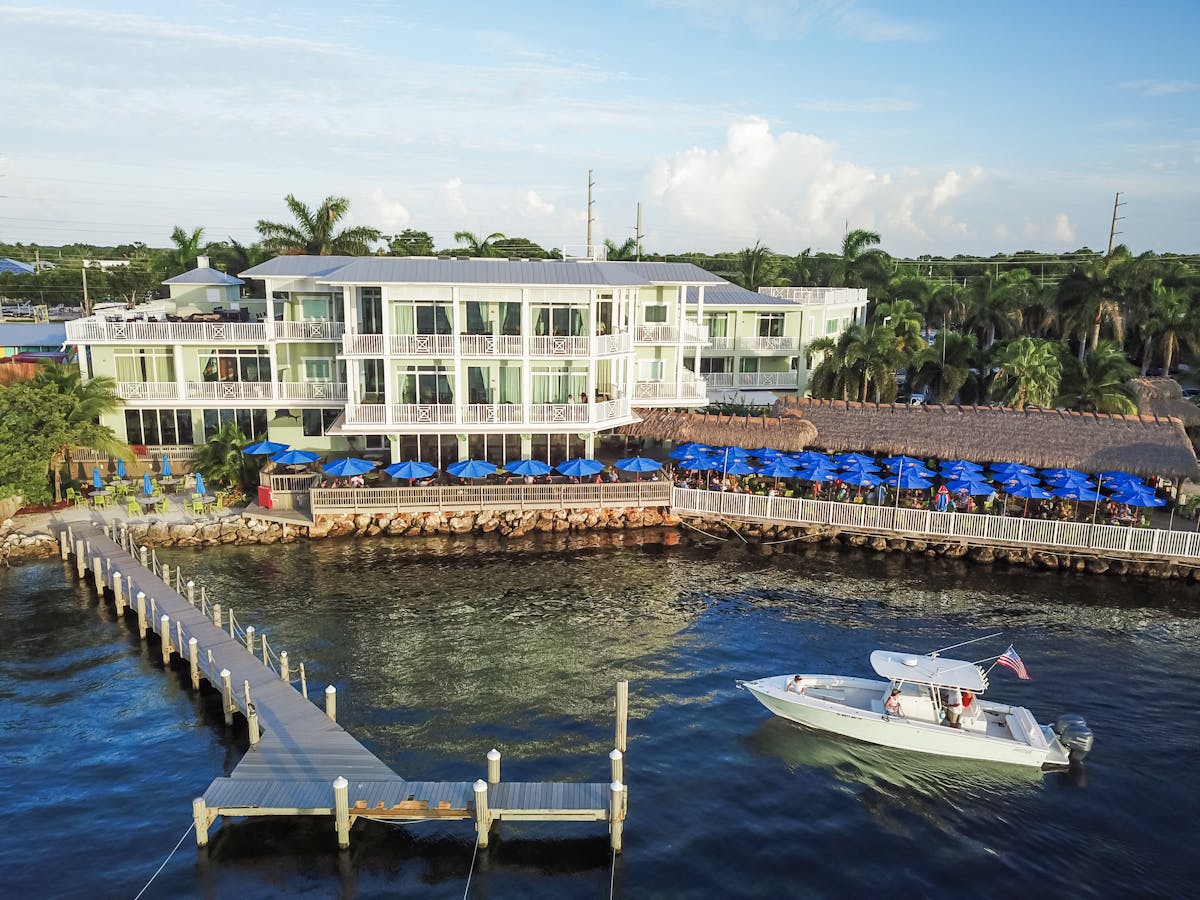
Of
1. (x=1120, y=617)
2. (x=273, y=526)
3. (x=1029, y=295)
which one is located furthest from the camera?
(x=1029, y=295)

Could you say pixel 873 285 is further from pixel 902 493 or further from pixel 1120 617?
pixel 1120 617

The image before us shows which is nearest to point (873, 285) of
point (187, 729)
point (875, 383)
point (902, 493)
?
point (875, 383)

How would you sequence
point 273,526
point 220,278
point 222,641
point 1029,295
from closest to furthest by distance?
point 222,641 → point 273,526 → point 220,278 → point 1029,295

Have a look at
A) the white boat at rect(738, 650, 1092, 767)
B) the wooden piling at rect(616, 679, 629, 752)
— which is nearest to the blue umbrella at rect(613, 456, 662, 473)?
the white boat at rect(738, 650, 1092, 767)

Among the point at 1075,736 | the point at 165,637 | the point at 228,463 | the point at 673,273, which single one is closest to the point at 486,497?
the point at 228,463

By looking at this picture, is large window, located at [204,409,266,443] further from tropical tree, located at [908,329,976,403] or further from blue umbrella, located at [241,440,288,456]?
tropical tree, located at [908,329,976,403]

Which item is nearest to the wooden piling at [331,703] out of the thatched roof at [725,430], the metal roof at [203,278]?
the thatched roof at [725,430]

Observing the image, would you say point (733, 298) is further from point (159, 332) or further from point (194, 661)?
point (194, 661)
